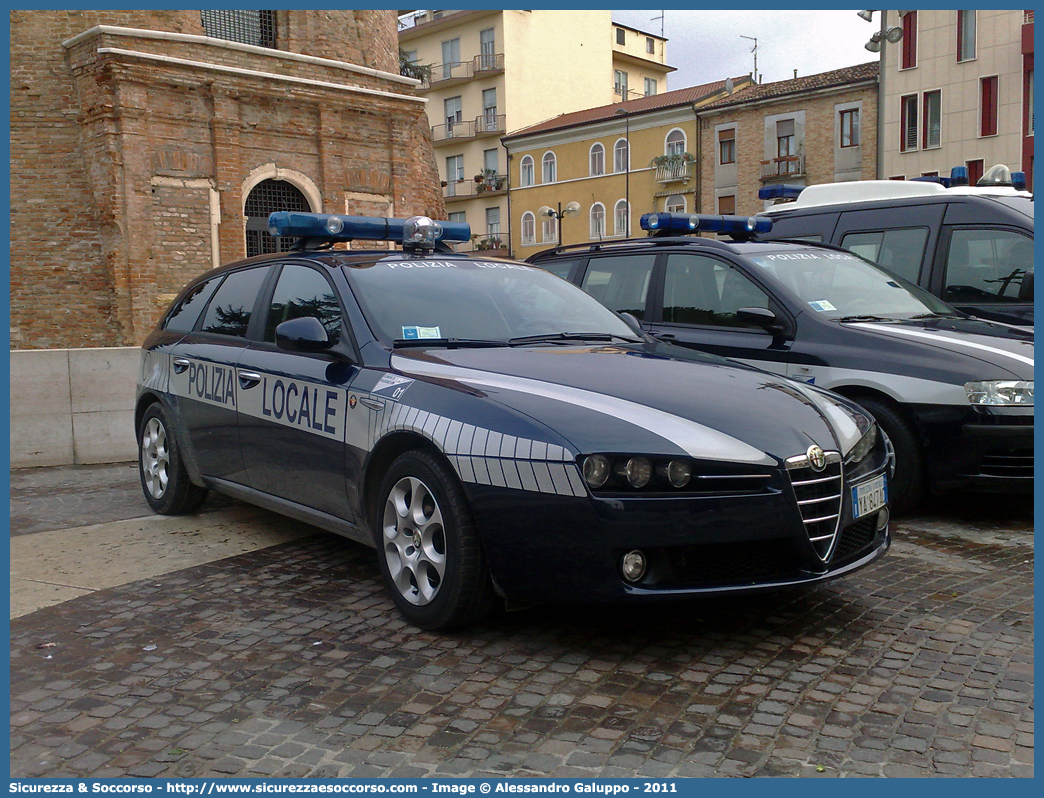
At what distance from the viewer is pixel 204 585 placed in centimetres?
493

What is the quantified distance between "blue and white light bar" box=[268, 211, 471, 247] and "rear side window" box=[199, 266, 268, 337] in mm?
283

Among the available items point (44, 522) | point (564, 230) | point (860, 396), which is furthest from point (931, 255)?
point (564, 230)

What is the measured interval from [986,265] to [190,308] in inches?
225

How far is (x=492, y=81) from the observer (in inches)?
2323

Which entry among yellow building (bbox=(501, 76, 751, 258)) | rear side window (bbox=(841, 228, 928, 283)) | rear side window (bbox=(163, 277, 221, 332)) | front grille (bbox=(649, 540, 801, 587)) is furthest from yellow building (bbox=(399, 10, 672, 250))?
front grille (bbox=(649, 540, 801, 587))

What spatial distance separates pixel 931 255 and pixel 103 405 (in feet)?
23.3

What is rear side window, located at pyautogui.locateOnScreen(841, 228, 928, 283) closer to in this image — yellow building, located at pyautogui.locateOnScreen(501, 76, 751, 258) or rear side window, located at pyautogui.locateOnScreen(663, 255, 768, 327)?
rear side window, located at pyautogui.locateOnScreen(663, 255, 768, 327)

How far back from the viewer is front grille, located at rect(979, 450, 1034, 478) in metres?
5.75

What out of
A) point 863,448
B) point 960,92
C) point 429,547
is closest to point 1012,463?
point 863,448

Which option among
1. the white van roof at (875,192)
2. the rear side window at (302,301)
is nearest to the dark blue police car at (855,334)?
the white van roof at (875,192)

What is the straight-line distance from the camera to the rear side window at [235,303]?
584cm

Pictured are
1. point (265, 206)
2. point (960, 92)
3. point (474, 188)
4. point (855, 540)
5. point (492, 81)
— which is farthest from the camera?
point (474, 188)

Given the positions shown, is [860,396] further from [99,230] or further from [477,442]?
[99,230]

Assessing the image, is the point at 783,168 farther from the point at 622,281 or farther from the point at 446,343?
the point at 446,343
